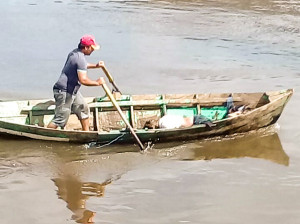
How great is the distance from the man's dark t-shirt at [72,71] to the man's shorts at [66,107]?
0.33ft

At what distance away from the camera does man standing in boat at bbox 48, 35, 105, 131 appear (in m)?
8.95

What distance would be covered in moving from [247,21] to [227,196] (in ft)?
46.0

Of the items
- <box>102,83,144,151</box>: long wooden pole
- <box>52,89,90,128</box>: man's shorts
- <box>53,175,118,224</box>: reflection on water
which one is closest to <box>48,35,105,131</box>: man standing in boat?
<box>52,89,90,128</box>: man's shorts

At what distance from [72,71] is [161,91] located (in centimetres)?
434

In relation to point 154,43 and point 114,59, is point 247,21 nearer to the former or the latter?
point 154,43

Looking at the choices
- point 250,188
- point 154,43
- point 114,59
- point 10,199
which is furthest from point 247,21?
point 10,199

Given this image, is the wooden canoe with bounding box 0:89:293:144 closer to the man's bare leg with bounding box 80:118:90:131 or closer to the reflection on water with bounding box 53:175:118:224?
the man's bare leg with bounding box 80:118:90:131

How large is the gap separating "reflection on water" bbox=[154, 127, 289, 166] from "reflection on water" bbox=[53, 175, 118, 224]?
62.4 inches

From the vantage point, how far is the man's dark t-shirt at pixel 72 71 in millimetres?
8945

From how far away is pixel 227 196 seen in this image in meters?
8.09

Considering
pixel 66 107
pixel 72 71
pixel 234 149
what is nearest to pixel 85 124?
pixel 66 107

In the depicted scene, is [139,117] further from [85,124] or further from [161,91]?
[161,91]

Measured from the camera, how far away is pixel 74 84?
9.25 meters

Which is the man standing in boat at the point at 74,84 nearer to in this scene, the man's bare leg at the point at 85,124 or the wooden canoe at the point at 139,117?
the man's bare leg at the point at 85,124
